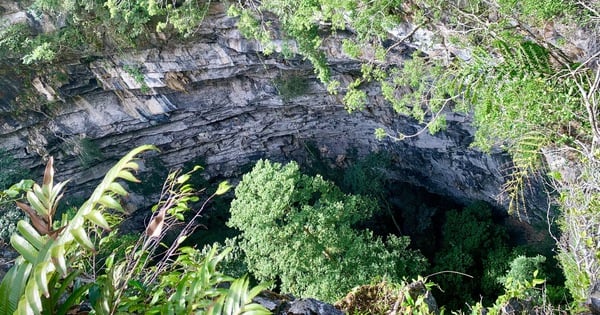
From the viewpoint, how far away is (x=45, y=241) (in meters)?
1.18

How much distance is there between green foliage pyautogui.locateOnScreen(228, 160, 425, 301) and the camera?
21.9 feet

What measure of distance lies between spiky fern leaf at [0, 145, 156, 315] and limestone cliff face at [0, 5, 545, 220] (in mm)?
5533

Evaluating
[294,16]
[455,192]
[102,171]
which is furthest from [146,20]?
[455,192]

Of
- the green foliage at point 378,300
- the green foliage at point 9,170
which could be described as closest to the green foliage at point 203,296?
the green foliage at point 378,300

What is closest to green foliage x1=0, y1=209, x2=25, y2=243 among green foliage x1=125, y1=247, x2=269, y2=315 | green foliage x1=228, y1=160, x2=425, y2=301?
green foliage x1=228, y1=160, x2=425, y2=301

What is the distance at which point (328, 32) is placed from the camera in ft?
19.6

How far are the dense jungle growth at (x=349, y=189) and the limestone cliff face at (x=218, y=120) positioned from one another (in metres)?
0.32

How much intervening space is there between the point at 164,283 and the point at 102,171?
9.52 metres

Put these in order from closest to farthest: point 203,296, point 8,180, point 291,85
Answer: point 203,296 → point 291,85 → point 8,180

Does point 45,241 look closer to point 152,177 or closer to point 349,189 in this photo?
point 349,189

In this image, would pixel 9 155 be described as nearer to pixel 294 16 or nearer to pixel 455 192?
pixel 294 16

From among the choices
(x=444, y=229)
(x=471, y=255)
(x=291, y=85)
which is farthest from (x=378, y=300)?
(x=444, y=229)

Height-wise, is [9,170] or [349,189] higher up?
[9,170]

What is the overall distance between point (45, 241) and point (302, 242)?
5.68m
